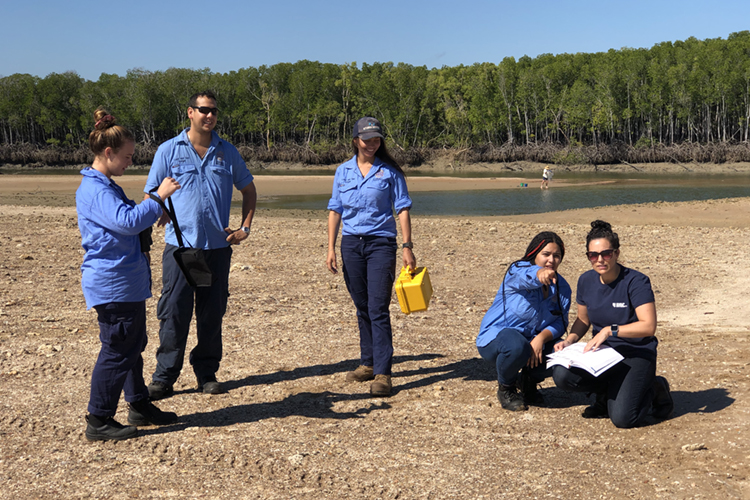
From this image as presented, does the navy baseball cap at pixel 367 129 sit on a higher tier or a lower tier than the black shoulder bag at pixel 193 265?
higher

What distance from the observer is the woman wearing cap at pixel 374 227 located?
5031mm

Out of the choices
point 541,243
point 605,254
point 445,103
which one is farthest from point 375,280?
point 445,103

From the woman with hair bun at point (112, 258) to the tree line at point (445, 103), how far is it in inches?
2552

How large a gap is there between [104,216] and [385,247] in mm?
2036

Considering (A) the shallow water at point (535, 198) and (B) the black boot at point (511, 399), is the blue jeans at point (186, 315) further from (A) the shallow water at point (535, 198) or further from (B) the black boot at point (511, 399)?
(A) the shallow water at point (535, 198)

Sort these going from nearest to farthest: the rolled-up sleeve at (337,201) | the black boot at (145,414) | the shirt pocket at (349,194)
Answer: the black boot at (145,414)
the shirt pocket at (349,194)
the rolled-up sleeve at (337,201)

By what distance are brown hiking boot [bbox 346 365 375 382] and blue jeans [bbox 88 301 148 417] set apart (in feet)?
6.01

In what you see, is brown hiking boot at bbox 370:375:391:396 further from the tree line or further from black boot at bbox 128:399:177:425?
the tree line

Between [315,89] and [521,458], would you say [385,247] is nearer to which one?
[521,458]

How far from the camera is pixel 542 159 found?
66625mm

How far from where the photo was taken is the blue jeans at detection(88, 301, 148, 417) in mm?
3902

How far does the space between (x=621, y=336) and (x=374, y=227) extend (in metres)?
1.89

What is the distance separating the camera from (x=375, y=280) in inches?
199

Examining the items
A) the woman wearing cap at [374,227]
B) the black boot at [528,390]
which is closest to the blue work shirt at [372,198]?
the woman wearing cap at [374,227]
